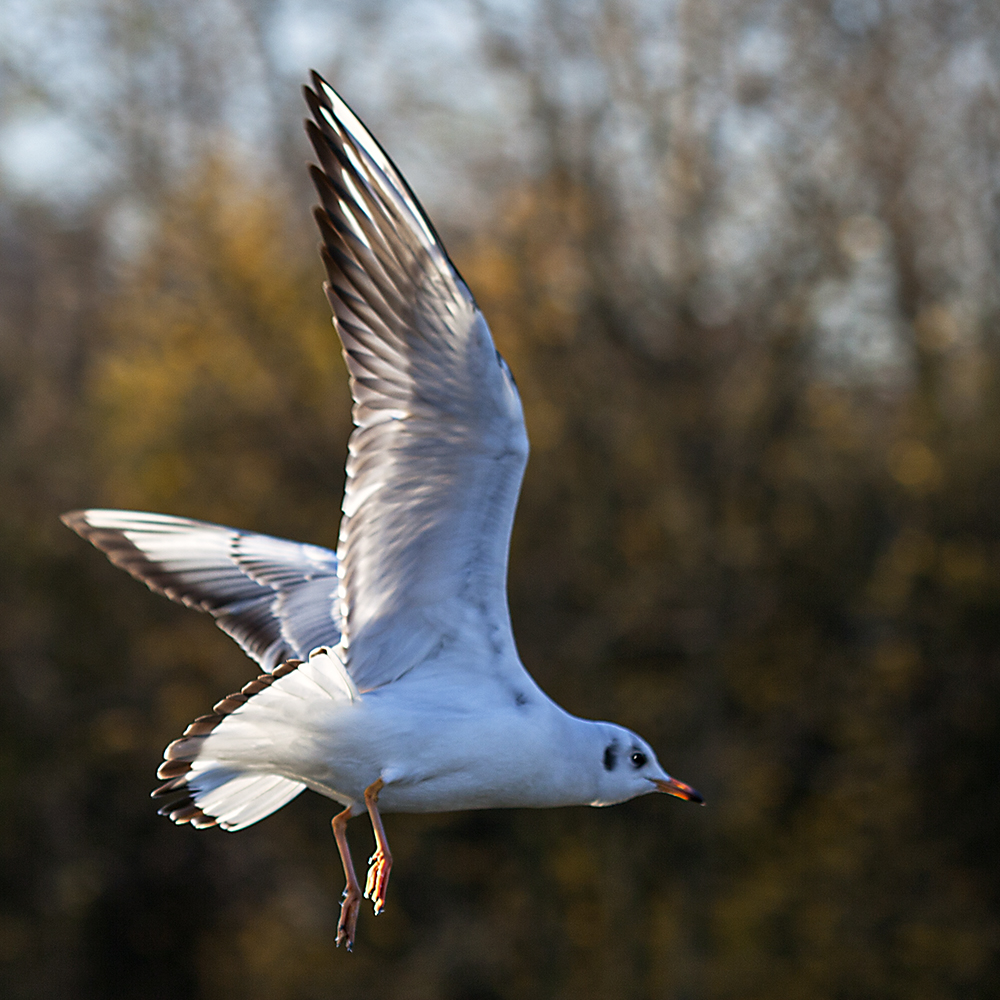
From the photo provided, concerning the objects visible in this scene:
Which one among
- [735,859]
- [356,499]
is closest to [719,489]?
[735,859]

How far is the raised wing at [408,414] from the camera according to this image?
2.35 metres

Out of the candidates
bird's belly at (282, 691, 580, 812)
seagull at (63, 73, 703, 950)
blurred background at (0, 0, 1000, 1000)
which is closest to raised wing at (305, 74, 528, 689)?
seagull at (63, 73, 703, 950)

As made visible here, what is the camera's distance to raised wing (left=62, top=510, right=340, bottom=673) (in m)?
3.29

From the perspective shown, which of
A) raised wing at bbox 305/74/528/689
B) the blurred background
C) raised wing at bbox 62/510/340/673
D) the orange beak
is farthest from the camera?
the blurred background

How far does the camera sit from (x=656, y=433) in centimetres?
715

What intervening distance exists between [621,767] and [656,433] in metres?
4.42

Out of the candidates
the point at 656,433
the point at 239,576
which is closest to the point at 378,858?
the point at 239,576

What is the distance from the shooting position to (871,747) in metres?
7.57

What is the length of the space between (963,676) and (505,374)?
19.5 ft

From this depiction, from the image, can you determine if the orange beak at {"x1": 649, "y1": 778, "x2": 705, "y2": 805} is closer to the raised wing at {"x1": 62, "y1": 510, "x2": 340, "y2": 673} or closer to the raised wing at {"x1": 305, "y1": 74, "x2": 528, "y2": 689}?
the raised wing at {"x1": 305, "y1": 74, "x2": 528, "y2": 689}

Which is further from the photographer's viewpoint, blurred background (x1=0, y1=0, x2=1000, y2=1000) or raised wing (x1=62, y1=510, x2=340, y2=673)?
blurred background (x1=0, y1=0, x2=1000, y2=1000)

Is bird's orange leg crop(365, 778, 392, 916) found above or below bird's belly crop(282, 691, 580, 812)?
below

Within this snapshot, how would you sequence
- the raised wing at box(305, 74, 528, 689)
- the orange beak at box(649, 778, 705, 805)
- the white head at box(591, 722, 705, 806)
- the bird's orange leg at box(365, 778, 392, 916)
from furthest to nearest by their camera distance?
the orange beak at box(649, 778, 705, 805) → the white head at box(591, 722, 705, 806) → the bird's orange leg at box(365, 778, 392, 916) → the raised wing at box(305, 74, 528, 689)

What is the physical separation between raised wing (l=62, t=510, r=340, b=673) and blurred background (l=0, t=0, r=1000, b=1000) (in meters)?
3.73
